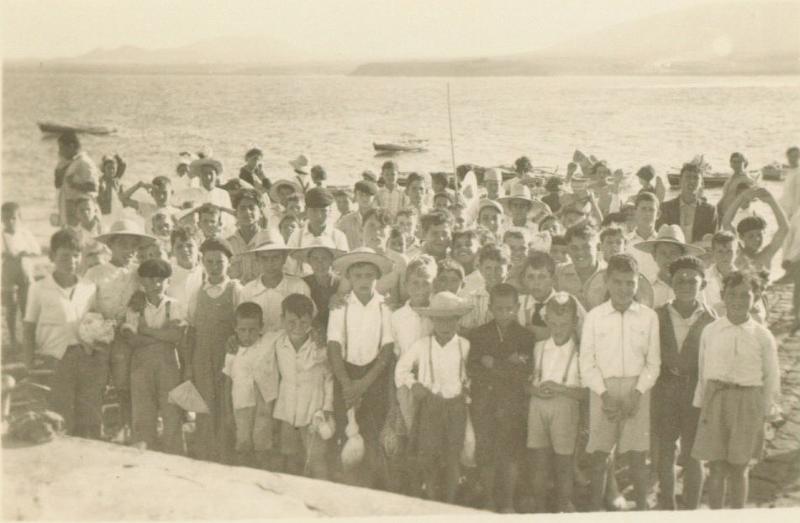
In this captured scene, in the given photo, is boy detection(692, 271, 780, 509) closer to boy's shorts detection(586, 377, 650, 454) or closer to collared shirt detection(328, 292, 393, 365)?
boy's shorts detection(586, 377, 650, 454)

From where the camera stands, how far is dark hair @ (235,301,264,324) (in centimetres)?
449

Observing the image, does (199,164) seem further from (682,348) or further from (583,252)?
(682,348)

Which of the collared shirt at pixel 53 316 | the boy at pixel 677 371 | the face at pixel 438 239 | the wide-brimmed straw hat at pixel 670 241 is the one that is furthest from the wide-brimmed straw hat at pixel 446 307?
the collared shirt at pixel 53 316

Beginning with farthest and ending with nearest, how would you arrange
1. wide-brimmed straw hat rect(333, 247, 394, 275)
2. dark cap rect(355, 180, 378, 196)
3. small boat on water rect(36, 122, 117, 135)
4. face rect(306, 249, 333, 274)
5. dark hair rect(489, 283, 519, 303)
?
dark cap rect(355, 180, 378, 196), small boat on water rect(36, 122, 117, 135), face rect(306, 249, 333, 274), wide-brimmed straw hat rect(333, 247, 394, 275), dark hair rect(489, 283, 519, 303)

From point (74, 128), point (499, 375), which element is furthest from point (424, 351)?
point (74, 128)

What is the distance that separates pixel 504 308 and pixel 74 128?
2.91 metres

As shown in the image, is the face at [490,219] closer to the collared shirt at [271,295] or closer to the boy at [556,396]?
the boy at [556,396]

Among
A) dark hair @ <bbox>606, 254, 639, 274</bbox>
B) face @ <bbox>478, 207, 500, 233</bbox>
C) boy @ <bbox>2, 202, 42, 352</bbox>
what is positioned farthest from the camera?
face @ <bbox>478, 207, 500, 233</bbox>

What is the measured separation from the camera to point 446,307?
439 centimetres

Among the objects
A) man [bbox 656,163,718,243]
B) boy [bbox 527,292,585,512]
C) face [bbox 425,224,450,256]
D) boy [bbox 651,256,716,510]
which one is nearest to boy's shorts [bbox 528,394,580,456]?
boy [bbox 527,292,585,512]

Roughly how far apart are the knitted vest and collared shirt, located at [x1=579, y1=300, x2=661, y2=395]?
54mm

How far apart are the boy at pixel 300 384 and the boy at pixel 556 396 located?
1114 mm

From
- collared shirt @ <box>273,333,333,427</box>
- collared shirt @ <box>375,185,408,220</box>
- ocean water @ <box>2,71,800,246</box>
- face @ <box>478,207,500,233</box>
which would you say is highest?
ocean water @ <box>2,71,800,246</box>

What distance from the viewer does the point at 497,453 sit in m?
4.39
